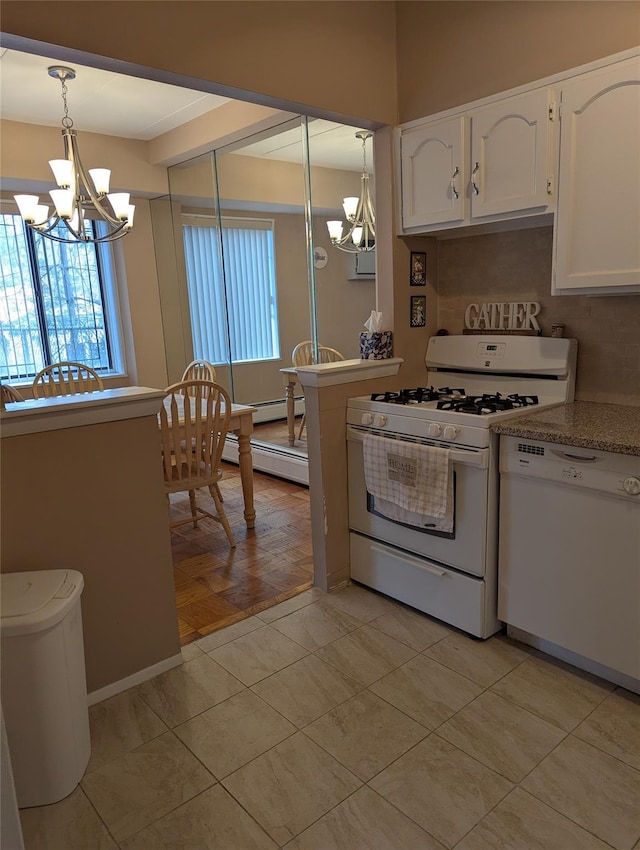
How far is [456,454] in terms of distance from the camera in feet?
6.98

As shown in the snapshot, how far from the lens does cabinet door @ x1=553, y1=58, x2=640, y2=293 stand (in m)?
1.91

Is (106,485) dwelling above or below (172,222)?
below

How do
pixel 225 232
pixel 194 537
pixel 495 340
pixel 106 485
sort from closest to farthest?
pixel 106 485
pixel 495 340
pixel 194 537
pixel 225 232

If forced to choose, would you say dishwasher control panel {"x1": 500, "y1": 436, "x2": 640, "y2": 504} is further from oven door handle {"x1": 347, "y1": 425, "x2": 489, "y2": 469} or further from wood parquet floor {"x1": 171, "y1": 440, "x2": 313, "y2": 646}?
wood parquet floor {"x1": 171, "y1": 440, "x2": 313, "y2": 646}

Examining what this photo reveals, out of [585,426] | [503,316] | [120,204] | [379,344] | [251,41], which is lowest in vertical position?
[585,426]

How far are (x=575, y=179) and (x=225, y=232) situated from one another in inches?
124

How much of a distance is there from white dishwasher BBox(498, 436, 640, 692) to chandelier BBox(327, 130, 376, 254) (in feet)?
7.40

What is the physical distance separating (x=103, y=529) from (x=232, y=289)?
320cm

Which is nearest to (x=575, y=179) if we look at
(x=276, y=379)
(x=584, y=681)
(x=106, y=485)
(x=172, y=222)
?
(x=584, y=681)

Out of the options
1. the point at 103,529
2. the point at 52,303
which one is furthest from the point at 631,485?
the point at 52,303

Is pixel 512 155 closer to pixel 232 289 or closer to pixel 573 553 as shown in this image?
pixel 573 553

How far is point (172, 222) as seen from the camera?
4.80 meters

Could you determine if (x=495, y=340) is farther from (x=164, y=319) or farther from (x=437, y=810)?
(x=164, y=319)

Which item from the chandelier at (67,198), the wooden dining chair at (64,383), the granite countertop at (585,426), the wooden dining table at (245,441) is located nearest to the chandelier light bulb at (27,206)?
the chandelier at (67,198)
